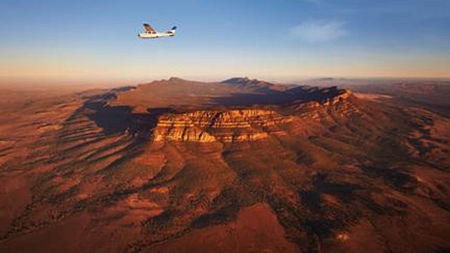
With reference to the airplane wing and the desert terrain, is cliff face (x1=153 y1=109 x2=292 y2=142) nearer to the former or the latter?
the desert terrain

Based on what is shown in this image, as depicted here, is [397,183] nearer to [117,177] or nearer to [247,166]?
[247,166]

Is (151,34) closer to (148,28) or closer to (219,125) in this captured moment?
(148,28)

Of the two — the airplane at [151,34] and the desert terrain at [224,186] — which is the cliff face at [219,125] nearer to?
the desert terrain at [224,186]

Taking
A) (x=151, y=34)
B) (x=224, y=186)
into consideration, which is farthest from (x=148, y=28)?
(x=224, y=186)

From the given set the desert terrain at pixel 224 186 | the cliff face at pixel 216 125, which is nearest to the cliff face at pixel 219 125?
the cliff face at pixel 216 125

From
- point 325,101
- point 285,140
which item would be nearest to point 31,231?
point 285,140

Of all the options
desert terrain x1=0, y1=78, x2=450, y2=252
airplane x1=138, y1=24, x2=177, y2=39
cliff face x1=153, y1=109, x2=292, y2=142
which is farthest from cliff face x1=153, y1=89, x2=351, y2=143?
airplane x1=138, y1=24, x2=177, y2=39
